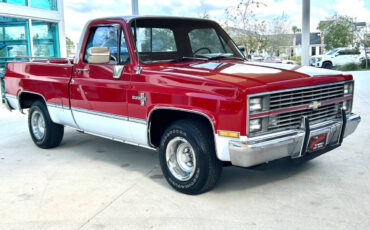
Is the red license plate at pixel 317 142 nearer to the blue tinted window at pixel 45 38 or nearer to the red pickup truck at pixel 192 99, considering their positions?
the red pickup truck at pixel 192 99

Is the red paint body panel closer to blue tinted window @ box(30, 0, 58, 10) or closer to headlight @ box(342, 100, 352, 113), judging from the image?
headlight @ box(342, 100, 352, 113)

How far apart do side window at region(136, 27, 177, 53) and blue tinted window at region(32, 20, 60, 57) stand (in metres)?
9.10

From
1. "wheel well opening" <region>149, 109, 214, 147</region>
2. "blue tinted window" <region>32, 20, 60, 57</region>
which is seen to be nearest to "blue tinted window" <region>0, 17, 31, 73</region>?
"blue tinted window" <region>32, 20, 60, 57</region>

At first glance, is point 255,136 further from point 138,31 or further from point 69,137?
point 69,137

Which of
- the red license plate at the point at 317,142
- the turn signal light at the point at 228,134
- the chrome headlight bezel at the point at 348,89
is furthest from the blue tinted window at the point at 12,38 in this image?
the red license plate at the point at 317,142

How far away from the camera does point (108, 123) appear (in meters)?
5.07

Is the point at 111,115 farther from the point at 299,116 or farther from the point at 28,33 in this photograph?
the point at 28,33

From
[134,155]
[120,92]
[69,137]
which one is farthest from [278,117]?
[69,137]

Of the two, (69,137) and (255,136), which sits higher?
(255,136)

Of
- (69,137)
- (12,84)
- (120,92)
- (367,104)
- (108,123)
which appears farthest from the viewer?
(367,104)

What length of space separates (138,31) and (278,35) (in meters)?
22.4

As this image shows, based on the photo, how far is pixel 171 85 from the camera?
4.16 m

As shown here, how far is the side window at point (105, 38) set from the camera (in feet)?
16.4

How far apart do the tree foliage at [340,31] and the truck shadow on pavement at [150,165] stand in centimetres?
2599
